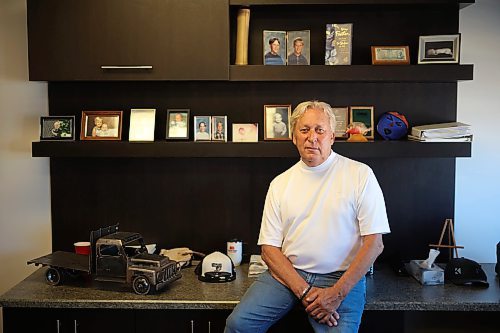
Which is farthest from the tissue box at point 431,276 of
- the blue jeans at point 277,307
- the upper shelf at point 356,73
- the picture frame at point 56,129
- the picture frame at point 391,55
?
the picture frame at point 56,129

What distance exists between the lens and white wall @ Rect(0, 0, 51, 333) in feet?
10.2

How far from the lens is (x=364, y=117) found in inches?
121

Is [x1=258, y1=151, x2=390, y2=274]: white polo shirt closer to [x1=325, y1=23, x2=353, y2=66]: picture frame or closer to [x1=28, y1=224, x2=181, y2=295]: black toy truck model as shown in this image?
[x1=28, y1=224, x2=181, y2=295]: black toy truck model

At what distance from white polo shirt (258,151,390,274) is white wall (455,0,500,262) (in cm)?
81

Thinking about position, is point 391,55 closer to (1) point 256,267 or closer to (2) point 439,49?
(2) point 439,49

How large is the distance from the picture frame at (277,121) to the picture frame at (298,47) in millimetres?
236

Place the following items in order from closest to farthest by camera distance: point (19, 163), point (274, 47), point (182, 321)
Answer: point (182, 321) < point (274, 47) < point (19, 163)

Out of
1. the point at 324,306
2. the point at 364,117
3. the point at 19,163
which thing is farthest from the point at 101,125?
the point at 324,306

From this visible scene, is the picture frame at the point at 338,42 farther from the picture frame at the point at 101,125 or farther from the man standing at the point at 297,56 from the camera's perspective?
the picture frame at the point at 101,125

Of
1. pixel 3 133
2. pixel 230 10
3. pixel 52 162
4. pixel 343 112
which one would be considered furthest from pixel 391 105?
pixel 3 133

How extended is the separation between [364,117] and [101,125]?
53.1 inches

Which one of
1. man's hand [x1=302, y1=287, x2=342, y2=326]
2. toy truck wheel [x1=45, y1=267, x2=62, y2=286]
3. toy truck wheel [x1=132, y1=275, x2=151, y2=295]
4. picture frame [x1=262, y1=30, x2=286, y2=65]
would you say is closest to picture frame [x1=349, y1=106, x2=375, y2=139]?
picture frame [x1=262, y1=30, x2=286, y2=65]

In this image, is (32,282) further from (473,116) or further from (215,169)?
(473,116)

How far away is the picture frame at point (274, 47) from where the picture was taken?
3016 millimetres
